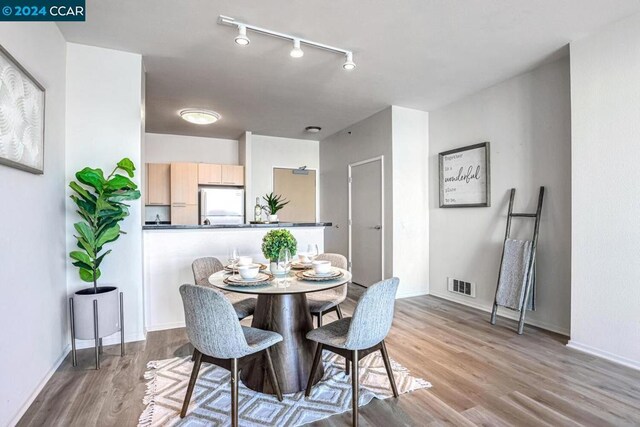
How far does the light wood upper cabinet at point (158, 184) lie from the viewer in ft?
17.3

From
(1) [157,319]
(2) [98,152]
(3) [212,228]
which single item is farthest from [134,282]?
(2) [98,152]

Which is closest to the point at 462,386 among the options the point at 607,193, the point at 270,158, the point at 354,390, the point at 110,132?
the point at 354,390

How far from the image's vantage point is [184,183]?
529 centimetres

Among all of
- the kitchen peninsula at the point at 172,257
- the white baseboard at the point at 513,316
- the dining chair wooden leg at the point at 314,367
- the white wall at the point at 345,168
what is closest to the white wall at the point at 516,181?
the white baseboard at the point at 513,316

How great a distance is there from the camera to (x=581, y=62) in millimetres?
2664

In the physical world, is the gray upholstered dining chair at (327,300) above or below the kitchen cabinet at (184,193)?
below

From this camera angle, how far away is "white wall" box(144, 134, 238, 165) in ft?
18.5

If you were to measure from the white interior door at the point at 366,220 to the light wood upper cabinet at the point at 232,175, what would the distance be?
196 centimetres

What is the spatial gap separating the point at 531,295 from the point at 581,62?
2148mm

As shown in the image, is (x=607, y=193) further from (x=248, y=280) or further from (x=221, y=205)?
(x=221, y=205)

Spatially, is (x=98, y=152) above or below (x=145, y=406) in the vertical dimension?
above

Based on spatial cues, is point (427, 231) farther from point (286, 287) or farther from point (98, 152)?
point (98, 152)

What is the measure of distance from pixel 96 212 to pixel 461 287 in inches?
156

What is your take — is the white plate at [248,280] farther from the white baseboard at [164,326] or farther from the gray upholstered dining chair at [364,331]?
the white baseboard at [164,326]
